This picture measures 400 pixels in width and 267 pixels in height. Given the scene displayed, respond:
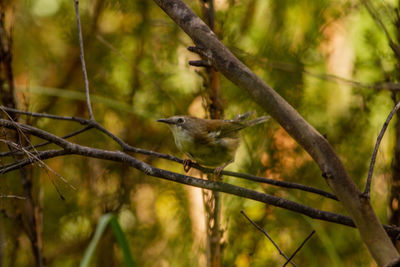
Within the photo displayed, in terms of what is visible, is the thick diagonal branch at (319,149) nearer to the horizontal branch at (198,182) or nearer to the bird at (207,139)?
the horizontal branch at (198,182)

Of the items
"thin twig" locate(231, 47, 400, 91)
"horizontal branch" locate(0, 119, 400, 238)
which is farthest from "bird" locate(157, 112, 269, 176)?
"horizontal branch" locate(0, 119, 400, 238)

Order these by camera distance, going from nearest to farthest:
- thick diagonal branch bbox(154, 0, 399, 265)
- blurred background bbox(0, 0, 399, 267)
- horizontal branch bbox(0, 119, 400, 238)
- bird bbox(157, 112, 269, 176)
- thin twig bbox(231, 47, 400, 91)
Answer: thick diagonal branch bbox(154, 0, 399, 265)
horizontal branch bbox(0, 119, 400, 238)
thin twig bbox(231, 47, 400, 91)
bird bbox(157, 112, 269, 176)
blurred background bbox(0, 0, 399, 267)

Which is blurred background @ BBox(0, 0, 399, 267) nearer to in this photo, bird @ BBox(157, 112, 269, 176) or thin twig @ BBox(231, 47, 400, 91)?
thin twig @ BBox(231, 47, 400, 91)

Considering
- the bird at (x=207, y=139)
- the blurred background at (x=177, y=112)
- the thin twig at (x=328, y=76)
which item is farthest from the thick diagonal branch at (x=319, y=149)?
the blurred background at (x=177, y=112)

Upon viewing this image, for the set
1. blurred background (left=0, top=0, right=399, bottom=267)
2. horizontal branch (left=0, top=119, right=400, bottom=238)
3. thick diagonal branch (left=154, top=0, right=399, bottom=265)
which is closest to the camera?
thick diagonal branch (left=154, top=0, right=399, bottom=265)

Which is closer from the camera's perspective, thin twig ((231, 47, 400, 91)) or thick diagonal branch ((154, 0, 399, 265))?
thick diagonal branch ((154, 0, 399, 265))

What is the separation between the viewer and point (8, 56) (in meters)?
2.28

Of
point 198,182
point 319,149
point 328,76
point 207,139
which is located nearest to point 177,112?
point 207,139

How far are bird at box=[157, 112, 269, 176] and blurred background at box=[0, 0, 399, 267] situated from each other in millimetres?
414

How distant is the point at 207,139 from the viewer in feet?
8.14

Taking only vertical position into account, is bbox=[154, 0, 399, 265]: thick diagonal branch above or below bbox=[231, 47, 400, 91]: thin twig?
below

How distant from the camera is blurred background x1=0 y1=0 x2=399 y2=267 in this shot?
307 centimetres

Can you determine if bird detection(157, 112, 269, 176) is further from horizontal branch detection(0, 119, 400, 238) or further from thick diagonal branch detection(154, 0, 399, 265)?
thick diagonal branch detection(154, 0, 399, 265)

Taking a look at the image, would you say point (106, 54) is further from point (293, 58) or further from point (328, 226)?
point (328, 226)
